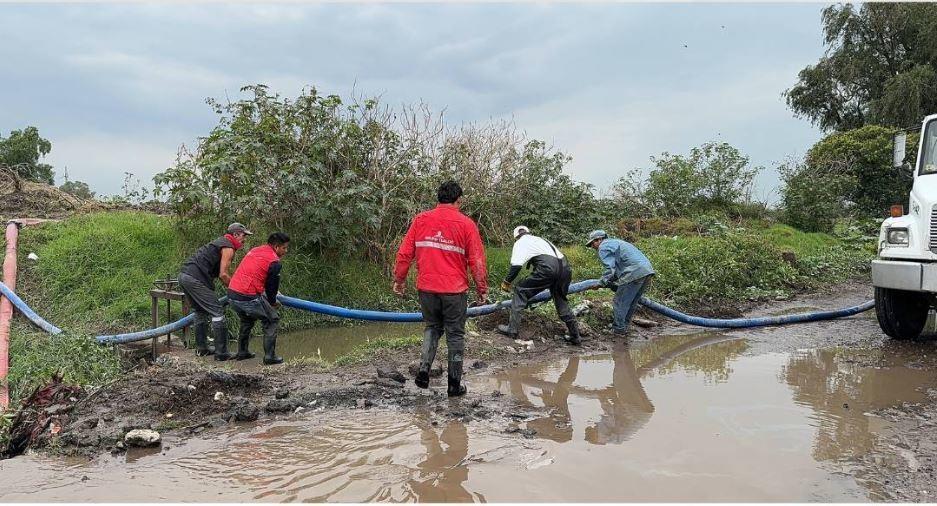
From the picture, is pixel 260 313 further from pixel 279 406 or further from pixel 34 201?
pixel 34 201

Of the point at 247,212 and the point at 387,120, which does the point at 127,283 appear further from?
the point at 387,120

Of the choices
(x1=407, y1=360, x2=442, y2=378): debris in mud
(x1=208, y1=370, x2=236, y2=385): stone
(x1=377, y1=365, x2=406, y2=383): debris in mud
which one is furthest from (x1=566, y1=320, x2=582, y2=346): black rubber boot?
(x1=208, y1=370, x2=236, y2=385): stone

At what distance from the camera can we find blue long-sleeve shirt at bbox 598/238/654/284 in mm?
8820

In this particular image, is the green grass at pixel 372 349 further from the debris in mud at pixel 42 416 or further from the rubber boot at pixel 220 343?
the debris in mud at pixel 42 416

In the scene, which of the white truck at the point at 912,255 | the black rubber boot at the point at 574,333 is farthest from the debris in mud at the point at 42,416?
the white truck at the point at 912,255

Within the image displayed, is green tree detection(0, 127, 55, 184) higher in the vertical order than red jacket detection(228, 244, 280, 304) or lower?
higher

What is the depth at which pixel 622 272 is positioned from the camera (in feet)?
29.3

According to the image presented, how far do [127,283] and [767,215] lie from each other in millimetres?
18821

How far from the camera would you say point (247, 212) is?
10.4 m

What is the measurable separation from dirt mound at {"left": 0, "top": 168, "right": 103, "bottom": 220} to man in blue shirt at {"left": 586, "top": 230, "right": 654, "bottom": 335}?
36.5ft

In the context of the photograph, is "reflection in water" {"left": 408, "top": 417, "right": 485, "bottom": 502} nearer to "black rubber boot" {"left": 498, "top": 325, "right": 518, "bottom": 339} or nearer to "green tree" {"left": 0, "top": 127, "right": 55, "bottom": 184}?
"black rubber boot" {"left": 498, "top": 325, "right": 518, "bottom": 339}

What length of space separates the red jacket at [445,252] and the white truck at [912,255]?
480 centimetres

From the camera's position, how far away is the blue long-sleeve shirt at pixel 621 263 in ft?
28.9

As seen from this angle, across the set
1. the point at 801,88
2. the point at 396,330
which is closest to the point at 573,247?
the point at 396,330
